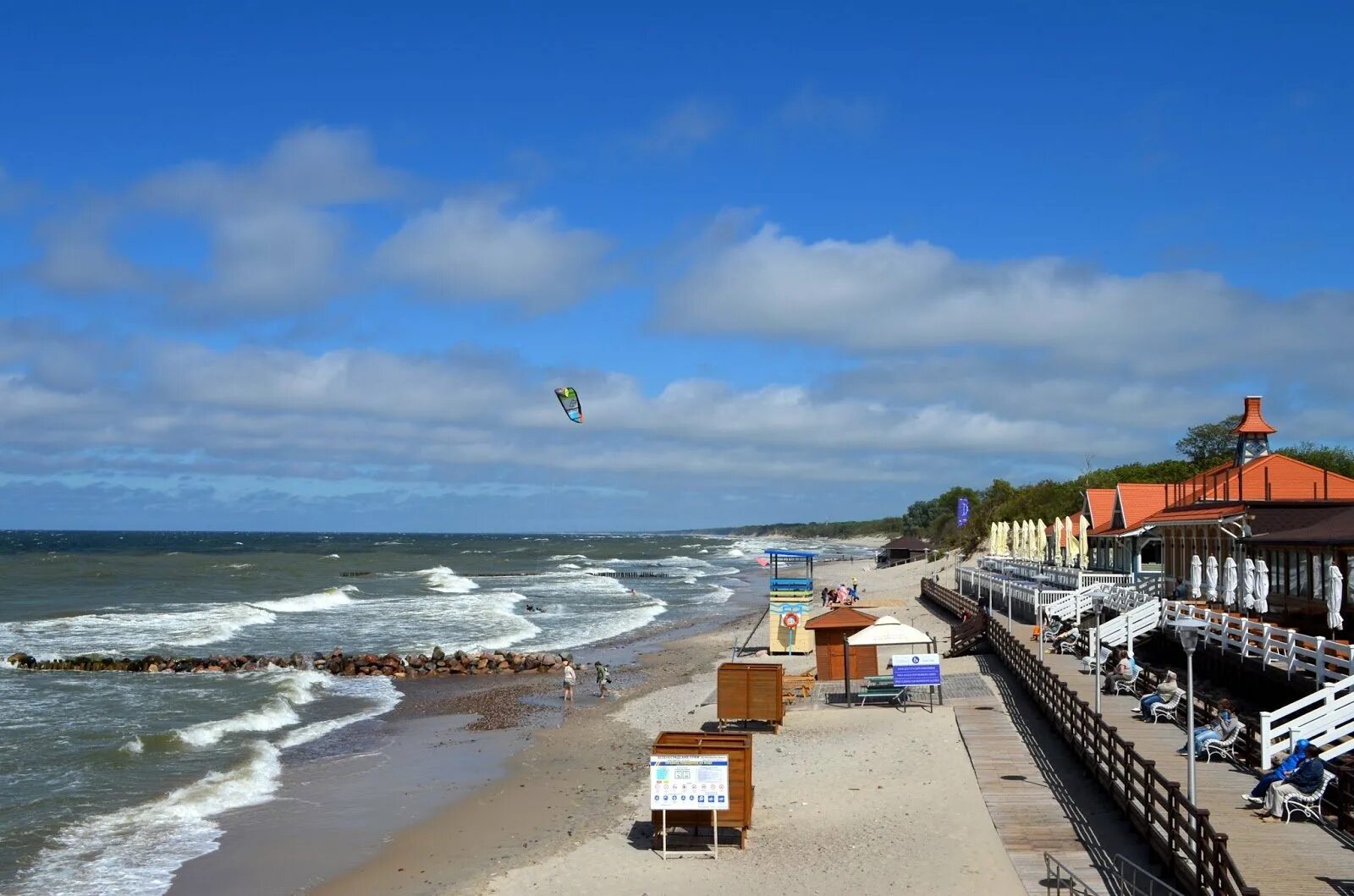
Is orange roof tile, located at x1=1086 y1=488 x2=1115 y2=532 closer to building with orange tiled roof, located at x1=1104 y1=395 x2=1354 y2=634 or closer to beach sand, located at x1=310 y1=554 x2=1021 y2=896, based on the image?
building with orange tiled roof, located at x1=1104 y1=395 x2=1354 y2=634

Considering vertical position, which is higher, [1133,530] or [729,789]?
[1133,530]

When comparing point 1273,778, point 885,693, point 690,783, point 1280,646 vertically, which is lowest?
point 885,693

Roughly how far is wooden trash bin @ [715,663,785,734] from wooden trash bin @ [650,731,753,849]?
639 centimetres

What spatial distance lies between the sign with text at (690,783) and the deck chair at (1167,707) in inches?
298

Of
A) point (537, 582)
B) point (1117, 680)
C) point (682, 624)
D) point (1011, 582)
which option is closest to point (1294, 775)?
point (1117, 680)

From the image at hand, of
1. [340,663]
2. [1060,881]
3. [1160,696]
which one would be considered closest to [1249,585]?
[1160,696]

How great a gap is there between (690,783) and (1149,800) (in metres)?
5.13

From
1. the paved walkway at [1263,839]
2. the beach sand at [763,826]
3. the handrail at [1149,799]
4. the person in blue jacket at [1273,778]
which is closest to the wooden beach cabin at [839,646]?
the beach sand at [763,826]

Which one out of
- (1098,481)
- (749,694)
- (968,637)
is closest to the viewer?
(749,694)

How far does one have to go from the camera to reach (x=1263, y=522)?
24094 millimetres

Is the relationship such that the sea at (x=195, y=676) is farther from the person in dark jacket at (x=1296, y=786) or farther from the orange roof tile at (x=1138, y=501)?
the orange roof tile at (x=1138, y=501)

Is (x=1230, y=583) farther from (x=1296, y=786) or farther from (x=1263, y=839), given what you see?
(x=1263, y=839)

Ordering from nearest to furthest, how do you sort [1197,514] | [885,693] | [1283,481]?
[885,693]
[1197,514]
[1283,481]

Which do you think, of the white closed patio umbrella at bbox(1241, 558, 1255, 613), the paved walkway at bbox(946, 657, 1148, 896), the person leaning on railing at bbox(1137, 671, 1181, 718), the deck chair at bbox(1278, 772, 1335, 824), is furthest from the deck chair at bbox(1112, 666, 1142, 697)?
the deck chair at bbox(1278, 772, 1335, 824)
